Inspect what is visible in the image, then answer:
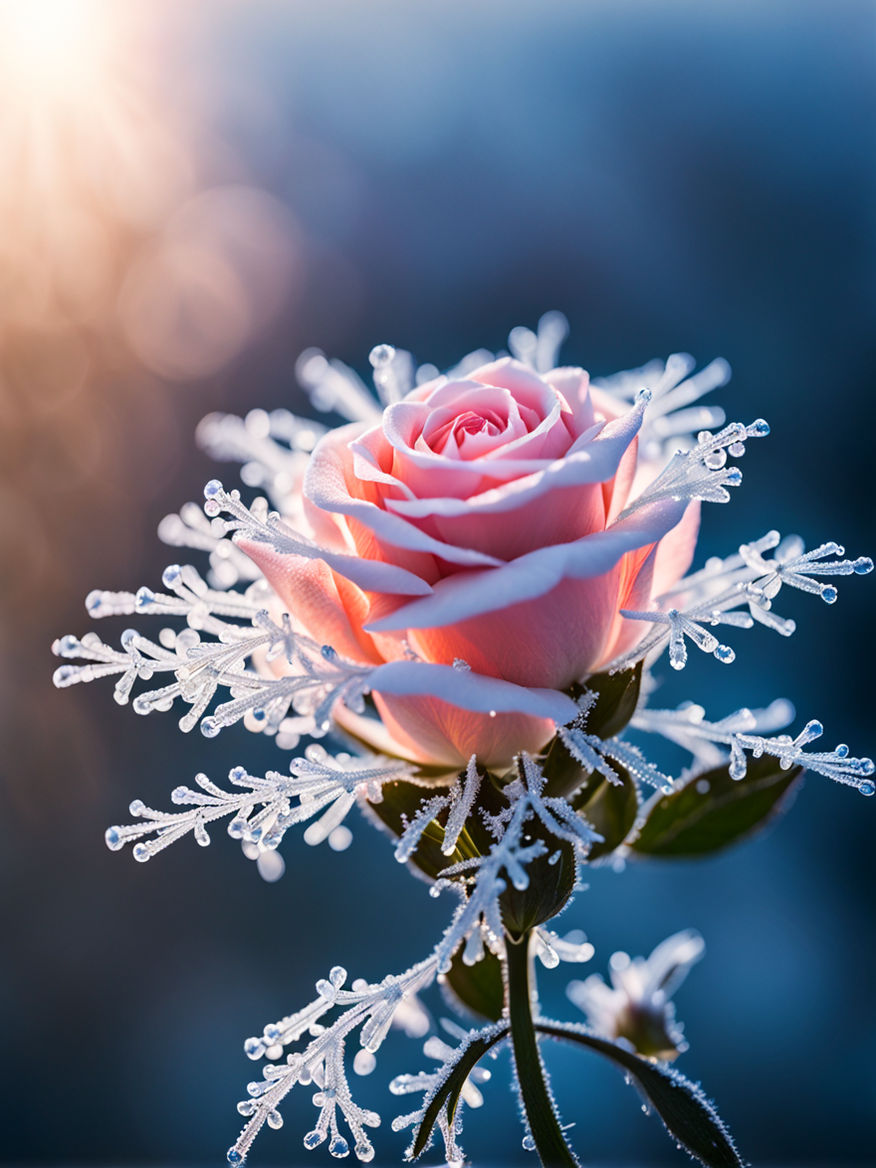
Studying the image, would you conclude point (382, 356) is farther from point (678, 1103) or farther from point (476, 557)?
point (678, 1103)

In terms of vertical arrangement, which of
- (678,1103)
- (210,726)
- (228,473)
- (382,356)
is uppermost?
(228,473)

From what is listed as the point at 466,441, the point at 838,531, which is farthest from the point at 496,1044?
the point at 838,531

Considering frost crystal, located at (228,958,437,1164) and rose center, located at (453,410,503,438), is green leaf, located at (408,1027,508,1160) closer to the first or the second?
frost crystal, located at (228,958,437,1164)

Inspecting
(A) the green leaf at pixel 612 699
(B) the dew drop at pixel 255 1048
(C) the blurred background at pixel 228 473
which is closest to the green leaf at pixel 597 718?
(A) the green leaf at pixel 612 699

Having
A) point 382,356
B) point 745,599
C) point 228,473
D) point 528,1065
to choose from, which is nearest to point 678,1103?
point 528,1065

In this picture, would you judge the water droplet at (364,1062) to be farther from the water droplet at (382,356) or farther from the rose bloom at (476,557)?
the water droplet at (382,356)

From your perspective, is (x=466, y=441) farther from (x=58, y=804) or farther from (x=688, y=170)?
(x=688, y=170)
